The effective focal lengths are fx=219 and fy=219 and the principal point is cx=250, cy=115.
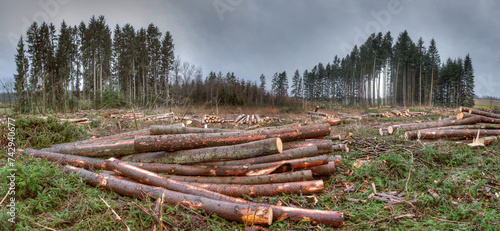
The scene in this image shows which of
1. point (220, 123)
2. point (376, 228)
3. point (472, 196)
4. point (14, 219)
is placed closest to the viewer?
point (14, 219)

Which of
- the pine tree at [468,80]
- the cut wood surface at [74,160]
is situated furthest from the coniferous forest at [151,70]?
the cut wood surface at [74,160]

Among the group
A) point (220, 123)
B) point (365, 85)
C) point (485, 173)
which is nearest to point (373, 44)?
point (365, 85)

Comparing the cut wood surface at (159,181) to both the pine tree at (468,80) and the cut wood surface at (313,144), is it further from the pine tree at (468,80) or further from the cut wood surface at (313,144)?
the pine tree at (468,80)

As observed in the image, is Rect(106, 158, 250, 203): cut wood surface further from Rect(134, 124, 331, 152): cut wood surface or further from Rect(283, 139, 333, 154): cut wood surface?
Rect(283, 139, 333, 154): cut wood surface

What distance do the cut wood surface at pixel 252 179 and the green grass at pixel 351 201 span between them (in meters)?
0.33

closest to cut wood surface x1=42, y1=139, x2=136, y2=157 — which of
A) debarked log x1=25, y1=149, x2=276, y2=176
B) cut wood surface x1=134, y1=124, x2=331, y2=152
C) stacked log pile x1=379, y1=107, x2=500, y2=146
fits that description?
debarked log x1=25, y1=149, x2=276, y2=176

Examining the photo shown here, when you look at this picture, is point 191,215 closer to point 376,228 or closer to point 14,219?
point 14,219

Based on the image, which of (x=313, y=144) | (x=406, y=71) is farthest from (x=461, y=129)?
(x=406, y=71)

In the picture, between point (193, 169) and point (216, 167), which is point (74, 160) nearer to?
point (193, 169)

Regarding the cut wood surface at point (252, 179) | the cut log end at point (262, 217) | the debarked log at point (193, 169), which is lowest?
the cut log end at point (262, 217)

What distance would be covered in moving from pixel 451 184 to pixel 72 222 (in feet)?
18.0

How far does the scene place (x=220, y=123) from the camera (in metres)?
14.7

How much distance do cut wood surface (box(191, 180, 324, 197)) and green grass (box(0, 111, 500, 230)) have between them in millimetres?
108

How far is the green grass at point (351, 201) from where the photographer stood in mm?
2582
